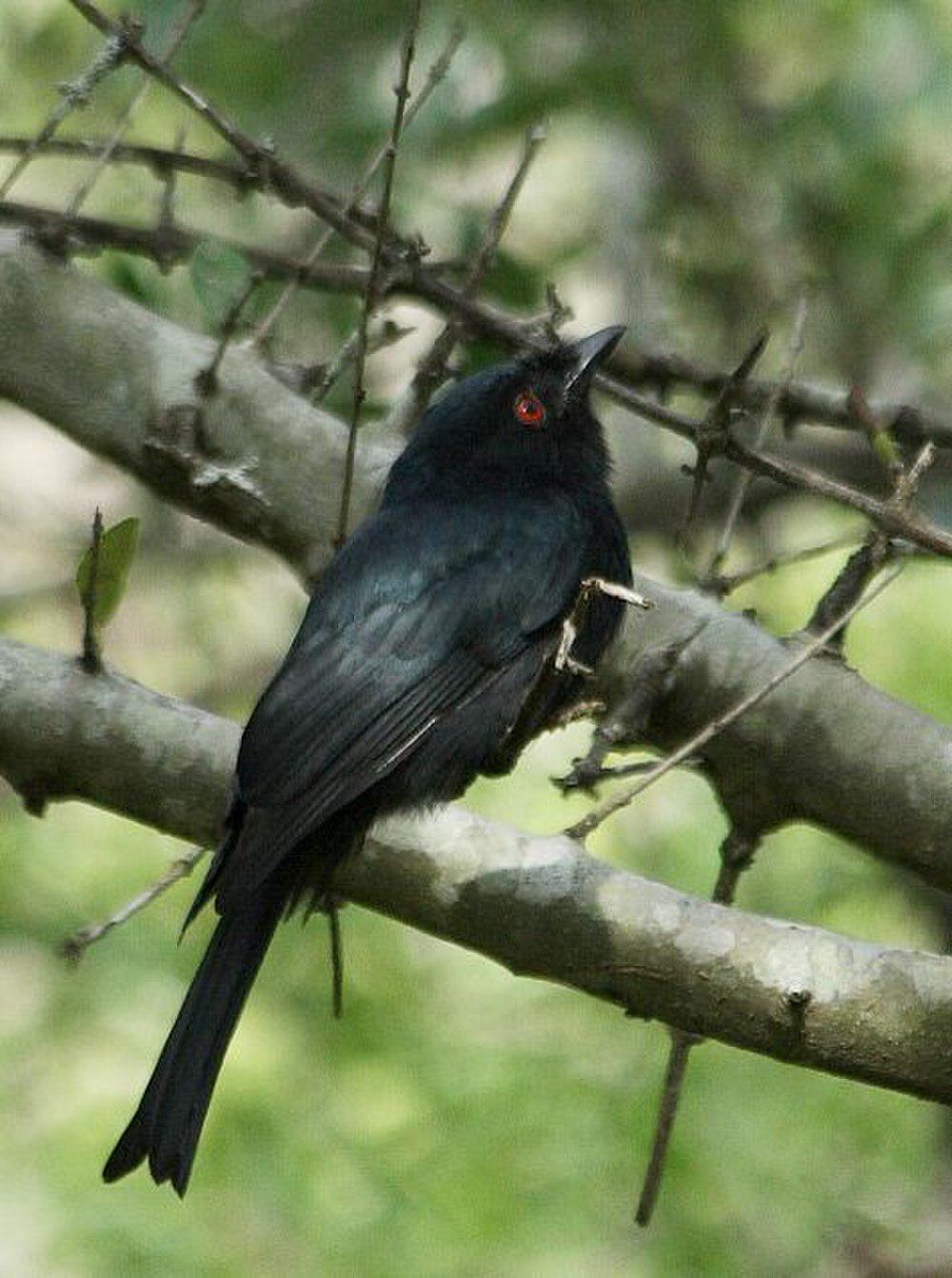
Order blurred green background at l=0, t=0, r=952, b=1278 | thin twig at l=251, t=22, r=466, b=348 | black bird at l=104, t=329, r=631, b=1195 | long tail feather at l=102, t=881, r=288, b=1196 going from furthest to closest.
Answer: blurred green background at l=0, t=0, r=952, b=1278 → thin twig at l=251, t=22, r=466, b=348 → black bird at l=104, t=329, r=631, b=1195 → long tail feather at l=102, t=881, r=288, b=1196

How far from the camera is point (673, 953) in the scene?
10.3 ft

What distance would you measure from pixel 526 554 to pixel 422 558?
21 cm

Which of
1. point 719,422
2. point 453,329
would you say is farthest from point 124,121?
point 719,422

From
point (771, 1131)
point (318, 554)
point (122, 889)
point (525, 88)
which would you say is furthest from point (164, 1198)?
point (525, 88)

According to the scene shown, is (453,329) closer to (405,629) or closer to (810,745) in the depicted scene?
(405,629)

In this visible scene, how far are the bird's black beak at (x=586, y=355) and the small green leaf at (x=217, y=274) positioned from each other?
29.4 inches

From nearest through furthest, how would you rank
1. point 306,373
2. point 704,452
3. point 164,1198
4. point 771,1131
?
point 704,452 < point 306,373 < point 164,1198 < point 771,1131

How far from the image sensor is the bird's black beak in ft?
14.6

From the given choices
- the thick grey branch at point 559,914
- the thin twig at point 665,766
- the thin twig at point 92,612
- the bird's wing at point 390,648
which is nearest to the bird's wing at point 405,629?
the bird's wing at point 390,648

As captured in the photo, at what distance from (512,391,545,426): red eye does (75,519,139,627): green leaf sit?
1.39 meters

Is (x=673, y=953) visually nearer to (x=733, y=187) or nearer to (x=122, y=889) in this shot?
(x=122, y=889)

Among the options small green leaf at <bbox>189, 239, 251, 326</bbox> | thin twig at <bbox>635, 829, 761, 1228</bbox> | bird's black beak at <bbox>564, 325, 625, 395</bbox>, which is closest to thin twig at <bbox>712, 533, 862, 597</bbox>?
thin twig at <bbox>635, 829, 761, 1228</bbox>

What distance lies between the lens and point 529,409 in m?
4.61

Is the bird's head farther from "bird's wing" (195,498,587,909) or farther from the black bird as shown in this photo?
"bird's wing" (195,498,587,909)
